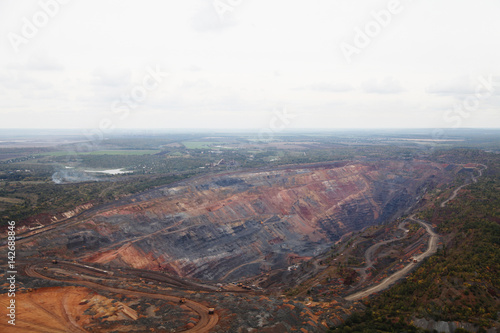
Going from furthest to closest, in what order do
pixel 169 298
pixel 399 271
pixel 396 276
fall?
pixel 399 271 < pixel 396 276 < pixel 169 298

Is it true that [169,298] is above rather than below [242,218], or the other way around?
above

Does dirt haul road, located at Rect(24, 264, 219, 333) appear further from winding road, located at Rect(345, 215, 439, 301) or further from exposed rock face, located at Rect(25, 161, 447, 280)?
winding road, located at Rect(345, 215, 439, 301)

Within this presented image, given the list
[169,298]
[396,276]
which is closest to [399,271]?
[396,276]

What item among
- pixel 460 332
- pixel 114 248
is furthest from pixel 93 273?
pixel 460 332

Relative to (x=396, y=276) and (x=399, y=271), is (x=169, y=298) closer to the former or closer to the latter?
(x=396, y=276)

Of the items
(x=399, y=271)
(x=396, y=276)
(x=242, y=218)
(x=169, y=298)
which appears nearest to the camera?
(x=169, y=298)

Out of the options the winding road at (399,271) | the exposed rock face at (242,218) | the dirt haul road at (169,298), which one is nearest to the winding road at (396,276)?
the winding road at (399,271)

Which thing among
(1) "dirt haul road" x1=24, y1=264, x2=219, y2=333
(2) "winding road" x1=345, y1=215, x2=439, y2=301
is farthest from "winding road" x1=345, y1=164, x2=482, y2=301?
(1) "dirt haul road" x1=24, y1=264, x2=219, y2=333

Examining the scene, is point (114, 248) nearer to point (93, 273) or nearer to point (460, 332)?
point (93, 273)
